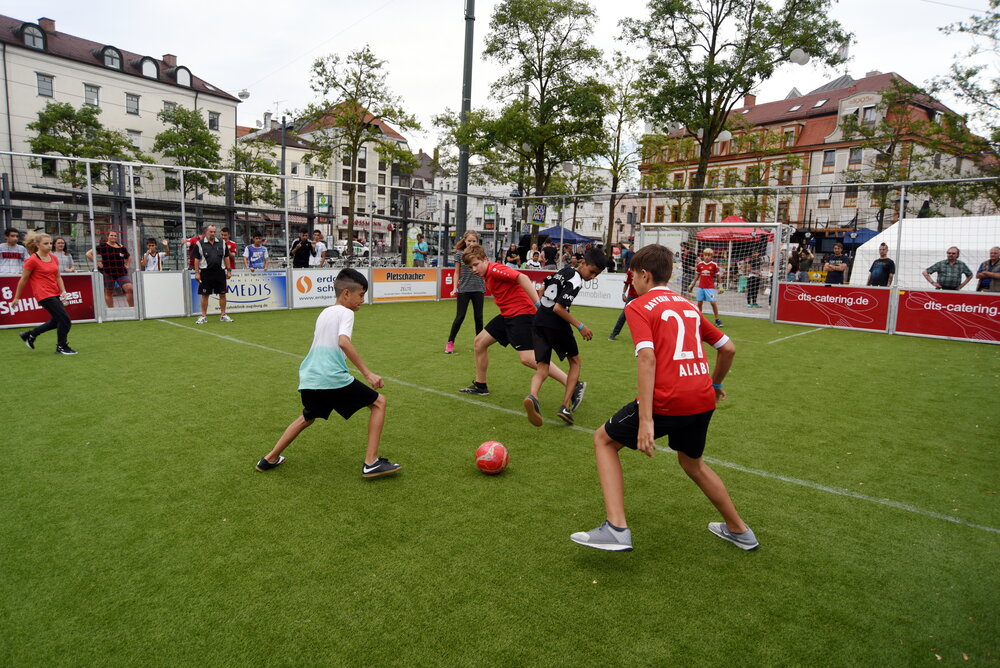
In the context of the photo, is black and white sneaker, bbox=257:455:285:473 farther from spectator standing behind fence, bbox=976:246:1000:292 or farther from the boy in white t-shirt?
spectator standing behind fence, bbox=976:246:1000:292

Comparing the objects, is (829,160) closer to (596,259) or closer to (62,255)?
(596,259)

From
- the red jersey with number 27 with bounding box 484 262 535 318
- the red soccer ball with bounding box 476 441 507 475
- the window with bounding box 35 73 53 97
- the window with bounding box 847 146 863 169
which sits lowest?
the red soccer ball with bounding box 476 441 507 475

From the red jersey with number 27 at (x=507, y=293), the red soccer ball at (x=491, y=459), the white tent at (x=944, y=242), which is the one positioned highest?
the white tent at (x=944, y=242)

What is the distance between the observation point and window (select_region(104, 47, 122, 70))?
49594 mm

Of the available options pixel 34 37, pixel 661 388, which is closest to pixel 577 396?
pixel 661 388

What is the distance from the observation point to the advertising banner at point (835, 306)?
1371 cm

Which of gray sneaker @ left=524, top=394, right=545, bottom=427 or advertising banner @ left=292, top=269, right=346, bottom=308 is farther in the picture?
advertising banner @ left=292, top=269, right=346, bottom=308

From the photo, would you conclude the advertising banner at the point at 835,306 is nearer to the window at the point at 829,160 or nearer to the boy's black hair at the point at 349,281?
the boy's black hair at the point at 349,281

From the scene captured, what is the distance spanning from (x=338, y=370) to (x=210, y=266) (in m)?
9.65

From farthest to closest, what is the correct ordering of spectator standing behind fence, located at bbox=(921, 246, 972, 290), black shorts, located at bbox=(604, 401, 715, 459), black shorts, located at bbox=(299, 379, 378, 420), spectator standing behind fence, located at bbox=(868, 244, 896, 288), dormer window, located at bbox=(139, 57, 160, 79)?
dormer window, located at bbox=(139, 57, 160, 79)
spectator standing behind fence, located at bbox=(868, 244, 896, 288)
spectator standing behind fence, located at bbox=(921, 246, 972, 290)
black shorts, located at bbox=(299, 379, 378, 420)
black shorts, located at bbox=(604, 401, 715, 459)

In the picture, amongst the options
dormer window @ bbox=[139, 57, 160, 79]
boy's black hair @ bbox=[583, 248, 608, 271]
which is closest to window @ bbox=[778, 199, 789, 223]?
boy's black hair @ bbox=[583, 248, 608, 271]

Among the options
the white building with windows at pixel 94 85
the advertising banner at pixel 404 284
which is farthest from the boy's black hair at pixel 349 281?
the white building with windows at pixel 94 85

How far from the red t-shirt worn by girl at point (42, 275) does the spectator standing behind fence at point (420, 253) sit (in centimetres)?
1124

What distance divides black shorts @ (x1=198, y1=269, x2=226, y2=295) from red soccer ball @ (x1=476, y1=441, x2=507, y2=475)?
1005 centimetres
